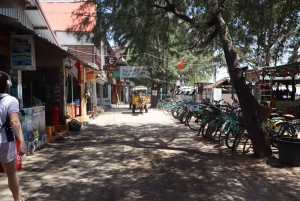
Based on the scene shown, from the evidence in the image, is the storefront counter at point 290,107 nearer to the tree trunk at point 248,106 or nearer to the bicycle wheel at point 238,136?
the bicycle wheel at point 238,136

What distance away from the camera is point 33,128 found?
7.44 meters

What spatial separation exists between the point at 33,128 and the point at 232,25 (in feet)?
19.9

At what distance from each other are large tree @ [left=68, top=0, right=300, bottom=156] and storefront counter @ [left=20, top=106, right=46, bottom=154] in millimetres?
3467

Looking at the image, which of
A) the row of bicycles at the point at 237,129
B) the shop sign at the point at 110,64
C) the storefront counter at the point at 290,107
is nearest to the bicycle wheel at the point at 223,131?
the row of bicycles at the point at 237,129

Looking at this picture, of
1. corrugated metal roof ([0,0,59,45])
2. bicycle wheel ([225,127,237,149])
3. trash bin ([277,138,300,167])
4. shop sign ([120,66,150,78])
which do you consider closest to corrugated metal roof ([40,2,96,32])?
shop sign ([120,66,150,78])

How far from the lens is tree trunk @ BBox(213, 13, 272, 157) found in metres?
6.59

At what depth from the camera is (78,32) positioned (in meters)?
10.1

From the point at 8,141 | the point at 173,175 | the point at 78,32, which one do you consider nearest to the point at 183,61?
the point at 78,32

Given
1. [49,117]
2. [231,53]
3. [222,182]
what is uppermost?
[231,53]

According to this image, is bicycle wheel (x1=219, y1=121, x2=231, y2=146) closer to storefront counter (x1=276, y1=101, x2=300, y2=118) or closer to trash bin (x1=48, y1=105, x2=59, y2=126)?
trash bin (x1=48, y1=105, x2=59, y2=126)

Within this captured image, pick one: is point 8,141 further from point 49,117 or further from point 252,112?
point 49,117

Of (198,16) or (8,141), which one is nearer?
(8,141)

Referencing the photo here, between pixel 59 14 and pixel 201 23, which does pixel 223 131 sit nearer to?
pixel 201 23

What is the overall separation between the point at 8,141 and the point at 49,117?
7.61 m
